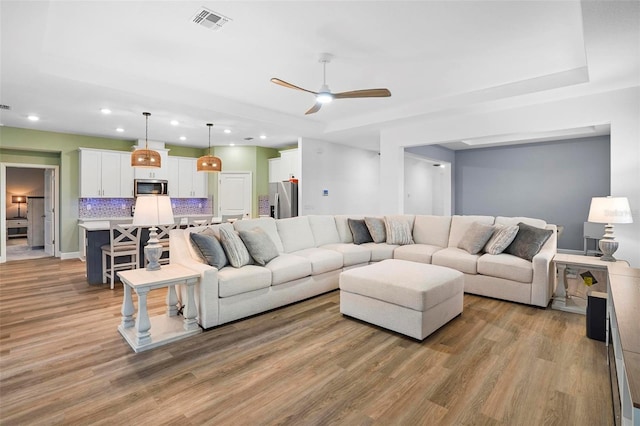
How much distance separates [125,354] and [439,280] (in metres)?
2.81

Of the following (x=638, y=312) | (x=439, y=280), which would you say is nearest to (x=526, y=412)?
(x=638, y=312)

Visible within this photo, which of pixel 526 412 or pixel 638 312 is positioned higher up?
pixel 638 312

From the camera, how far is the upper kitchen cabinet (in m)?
8.10

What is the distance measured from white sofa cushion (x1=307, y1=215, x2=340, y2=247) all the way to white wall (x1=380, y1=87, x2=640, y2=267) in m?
2.19

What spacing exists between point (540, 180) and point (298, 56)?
22.3 ft

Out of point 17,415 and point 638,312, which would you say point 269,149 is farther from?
point 638,312

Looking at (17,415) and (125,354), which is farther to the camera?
(125,354)

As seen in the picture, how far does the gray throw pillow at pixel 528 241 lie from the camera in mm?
3885

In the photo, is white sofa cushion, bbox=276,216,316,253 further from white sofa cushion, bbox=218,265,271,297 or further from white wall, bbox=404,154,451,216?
white wall, bbox=404,154,451,216

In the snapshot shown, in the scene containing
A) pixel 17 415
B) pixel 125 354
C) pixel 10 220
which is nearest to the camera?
pixel 17 415

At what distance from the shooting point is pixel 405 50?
3369mm

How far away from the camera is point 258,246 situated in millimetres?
3697

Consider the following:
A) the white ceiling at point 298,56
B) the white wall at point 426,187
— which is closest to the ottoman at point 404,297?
the white ceiling at point 298,56

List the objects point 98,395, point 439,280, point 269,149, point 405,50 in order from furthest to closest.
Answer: point 269,149 < point 405,50 < point 439,280 < point 98,395
